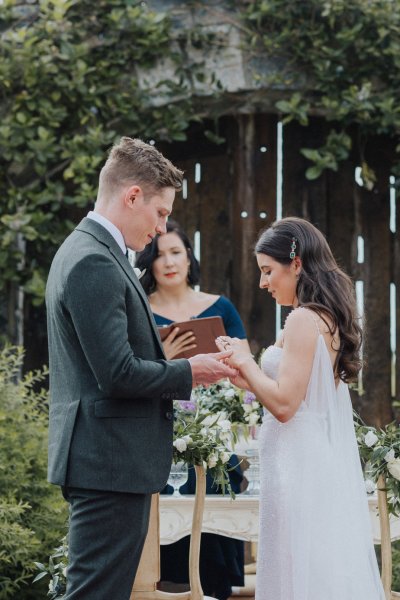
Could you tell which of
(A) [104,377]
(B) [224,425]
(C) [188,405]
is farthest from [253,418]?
(A) [104,377]

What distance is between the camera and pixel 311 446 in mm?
2742

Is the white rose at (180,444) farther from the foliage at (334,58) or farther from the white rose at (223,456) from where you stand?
the foliage at (334,58)

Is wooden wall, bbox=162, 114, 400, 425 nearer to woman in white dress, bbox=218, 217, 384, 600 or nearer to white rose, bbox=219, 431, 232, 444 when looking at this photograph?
white rose, bbox=219, 431, 232, 444

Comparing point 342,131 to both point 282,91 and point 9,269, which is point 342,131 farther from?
point 9,269

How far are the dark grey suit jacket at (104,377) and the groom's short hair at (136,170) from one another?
0.45ft

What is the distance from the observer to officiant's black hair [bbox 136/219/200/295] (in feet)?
14.0

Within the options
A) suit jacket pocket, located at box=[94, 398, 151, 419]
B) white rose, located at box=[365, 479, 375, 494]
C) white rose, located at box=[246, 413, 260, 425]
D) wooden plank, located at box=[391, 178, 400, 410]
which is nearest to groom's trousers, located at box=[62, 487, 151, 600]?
suit jacket pocket, located at box=[94, 398, 151, 419]

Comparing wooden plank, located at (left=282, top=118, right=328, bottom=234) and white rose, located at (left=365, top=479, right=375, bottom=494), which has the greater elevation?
wooden plank, located at (left=282, top=118, right=328, bottom=234)

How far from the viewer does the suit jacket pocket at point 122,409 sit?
7.41 feet

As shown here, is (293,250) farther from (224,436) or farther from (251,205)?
(251,205)

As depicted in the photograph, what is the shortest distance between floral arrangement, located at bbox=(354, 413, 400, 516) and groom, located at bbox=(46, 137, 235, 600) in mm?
778

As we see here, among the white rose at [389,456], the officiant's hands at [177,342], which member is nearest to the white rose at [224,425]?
the white rose at [389,456]

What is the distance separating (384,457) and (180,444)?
0.61 m

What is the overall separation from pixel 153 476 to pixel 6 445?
175 cm
